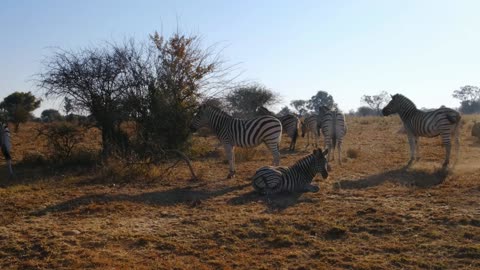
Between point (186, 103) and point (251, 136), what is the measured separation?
404 centimetres

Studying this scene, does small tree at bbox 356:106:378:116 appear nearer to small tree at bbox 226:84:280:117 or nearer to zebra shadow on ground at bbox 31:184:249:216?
small tree at bbox 226:84:280:117

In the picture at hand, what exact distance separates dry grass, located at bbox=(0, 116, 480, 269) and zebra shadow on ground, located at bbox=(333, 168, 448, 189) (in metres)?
0.02

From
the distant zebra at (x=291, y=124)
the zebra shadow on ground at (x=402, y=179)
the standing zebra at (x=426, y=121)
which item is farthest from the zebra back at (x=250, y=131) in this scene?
the distant zebra at (x=291, y=124)

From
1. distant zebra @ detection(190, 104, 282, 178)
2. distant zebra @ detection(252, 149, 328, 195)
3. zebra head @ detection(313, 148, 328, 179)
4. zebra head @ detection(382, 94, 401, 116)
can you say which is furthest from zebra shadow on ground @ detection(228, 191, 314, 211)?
zebra head @ detection(382, 94, 401, 116)

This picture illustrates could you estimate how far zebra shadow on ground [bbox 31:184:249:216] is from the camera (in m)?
8.64

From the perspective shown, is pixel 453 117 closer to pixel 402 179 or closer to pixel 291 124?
pixel 402 179

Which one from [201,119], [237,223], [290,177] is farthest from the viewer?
[201,119]

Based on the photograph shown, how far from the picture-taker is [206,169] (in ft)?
44.0

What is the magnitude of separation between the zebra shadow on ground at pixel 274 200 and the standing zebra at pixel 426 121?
5390 mm

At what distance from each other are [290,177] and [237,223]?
2584 millimetres

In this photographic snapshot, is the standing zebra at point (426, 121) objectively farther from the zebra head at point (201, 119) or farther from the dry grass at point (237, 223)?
the zebra head at point (201, 119)

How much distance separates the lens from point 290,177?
952 cm

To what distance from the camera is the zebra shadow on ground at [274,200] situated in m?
8.57

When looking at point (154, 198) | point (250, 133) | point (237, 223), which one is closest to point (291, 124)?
point (250, 133)
